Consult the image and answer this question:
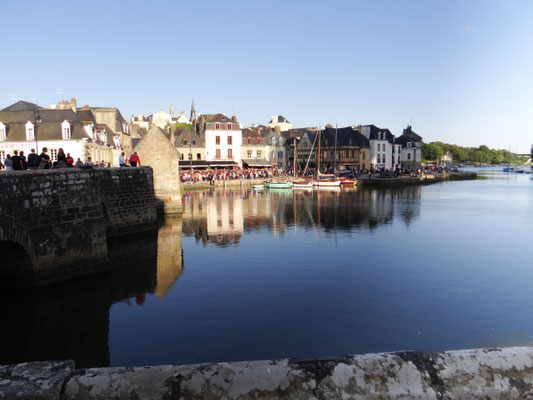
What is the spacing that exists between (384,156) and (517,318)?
7640 cm

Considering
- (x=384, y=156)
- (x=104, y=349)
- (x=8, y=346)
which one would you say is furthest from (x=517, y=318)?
(x=384, y=156)

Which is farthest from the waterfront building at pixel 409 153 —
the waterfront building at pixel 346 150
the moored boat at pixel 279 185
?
→ the moored boat at pixel 279 185

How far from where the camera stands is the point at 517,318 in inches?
441

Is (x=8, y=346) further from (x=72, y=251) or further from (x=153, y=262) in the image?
(x=153, y=262)

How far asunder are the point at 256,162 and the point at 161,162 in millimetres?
46710

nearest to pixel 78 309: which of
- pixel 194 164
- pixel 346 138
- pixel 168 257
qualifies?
pixel 168 257

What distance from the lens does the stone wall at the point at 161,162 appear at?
29.4 meters

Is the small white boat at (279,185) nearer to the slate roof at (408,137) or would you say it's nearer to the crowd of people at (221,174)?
the crowd of people at (221,174)

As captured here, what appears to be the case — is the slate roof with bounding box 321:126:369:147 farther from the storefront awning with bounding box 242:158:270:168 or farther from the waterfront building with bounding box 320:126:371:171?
the storefront awning with bounding box 242:158:270:168

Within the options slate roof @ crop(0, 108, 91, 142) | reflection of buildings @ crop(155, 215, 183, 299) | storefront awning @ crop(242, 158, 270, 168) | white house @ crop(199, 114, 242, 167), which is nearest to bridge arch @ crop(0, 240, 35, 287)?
reflection of buildings @ crop(155, 215, 183, 299)

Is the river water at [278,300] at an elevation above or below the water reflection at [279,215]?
below

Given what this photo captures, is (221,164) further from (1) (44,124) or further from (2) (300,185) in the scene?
(1) (44,124)

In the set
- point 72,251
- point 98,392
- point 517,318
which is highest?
point 98,392

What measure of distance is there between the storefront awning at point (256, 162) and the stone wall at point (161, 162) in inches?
1741
